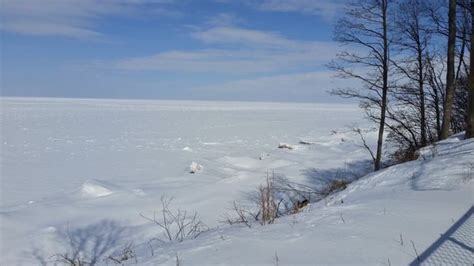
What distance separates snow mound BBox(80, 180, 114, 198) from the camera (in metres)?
10.3

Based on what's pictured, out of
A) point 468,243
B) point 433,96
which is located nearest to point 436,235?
point 468,243

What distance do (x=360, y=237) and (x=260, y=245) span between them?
36.4 inches

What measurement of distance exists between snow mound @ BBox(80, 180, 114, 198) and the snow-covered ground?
0.15 ft

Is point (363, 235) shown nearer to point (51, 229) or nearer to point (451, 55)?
point (51, 229)

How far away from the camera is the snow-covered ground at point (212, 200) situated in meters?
3.79

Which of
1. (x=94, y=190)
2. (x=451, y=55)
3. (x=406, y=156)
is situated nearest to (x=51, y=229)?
(x=94, y=190)

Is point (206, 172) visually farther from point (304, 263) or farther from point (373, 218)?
point (304, 263)

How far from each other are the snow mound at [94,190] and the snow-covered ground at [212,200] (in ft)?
0.15

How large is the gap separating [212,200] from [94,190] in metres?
3.00

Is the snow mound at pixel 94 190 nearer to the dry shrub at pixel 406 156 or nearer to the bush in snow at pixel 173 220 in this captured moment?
the bush in snow at pixel 173 220

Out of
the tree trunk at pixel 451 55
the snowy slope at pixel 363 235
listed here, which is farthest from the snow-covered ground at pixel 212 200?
the tree trunk at pixel 451 55

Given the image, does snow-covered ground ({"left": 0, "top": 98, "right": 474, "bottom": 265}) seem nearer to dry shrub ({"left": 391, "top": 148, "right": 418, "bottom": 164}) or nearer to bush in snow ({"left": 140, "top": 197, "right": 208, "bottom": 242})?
bush in snow ({"left": 140, "top": 197, "right": 208, "bottom": 242})

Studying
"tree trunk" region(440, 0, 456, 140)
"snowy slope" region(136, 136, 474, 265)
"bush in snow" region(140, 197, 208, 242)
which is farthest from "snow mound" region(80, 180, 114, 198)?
"tree trunk" region(440, 0, 456, 140)

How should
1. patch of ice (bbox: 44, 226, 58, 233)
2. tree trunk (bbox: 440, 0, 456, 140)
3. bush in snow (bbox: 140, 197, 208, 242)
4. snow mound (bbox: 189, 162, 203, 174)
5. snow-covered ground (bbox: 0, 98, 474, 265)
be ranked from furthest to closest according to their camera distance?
snow mound (bbox: 189, 162, 203, 174)
tree trunk (bbox: 440, 0, 456, 140)
bush in snow (bbox: 140, 197, 208, 242)
patch of ice (bbox: 44, 226, 58, 233)
snow-covered ground (bbox: 0, 98, 474, 265)
